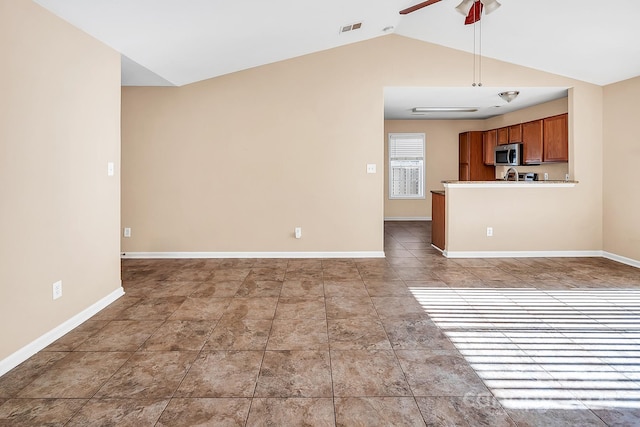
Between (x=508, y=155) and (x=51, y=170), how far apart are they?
6.75 metres

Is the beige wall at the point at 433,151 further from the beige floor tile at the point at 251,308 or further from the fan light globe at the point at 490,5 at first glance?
the beige floor tile at the point at 251,308

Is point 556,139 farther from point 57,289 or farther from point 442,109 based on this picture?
point 57,289

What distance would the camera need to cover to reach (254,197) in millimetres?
5238

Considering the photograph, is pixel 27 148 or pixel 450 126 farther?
pixel 450 126

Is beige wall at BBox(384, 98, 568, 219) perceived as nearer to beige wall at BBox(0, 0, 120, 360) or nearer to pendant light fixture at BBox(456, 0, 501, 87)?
pendant light fixture at BBox(456, 0, 501, 87)

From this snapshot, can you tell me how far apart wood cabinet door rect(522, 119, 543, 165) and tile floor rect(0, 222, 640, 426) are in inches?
101

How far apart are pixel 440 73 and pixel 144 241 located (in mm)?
4568

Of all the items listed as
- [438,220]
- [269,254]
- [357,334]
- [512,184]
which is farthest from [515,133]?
[357,334]

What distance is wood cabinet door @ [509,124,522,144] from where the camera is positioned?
6.68 meters

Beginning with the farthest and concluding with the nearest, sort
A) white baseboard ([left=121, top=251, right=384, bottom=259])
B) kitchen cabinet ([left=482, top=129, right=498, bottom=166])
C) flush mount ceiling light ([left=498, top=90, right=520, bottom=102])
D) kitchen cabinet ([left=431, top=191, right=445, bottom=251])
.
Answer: kitchen cabinet ([left=482, top=129, right=498, bottom=166]) → kitchen cabinet ([left=431, top=191, right=445, bottom=251]) → flush mount ceiling light ([left=498, top=90, right=520, bottom=102]) → white baseboard ([left=121, top=251, right=384, bottom=259])

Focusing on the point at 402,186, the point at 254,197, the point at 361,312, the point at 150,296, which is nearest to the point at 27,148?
the point at 150,296

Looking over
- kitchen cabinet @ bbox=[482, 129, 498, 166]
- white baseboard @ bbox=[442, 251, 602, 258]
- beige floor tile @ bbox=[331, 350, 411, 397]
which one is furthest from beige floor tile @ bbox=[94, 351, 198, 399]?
kitchen cabinet @ bbox=[482, 129, 498, 166]

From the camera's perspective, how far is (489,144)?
7848 millimetres

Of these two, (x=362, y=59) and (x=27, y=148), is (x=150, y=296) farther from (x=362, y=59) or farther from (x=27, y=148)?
(x=362, y=59)
